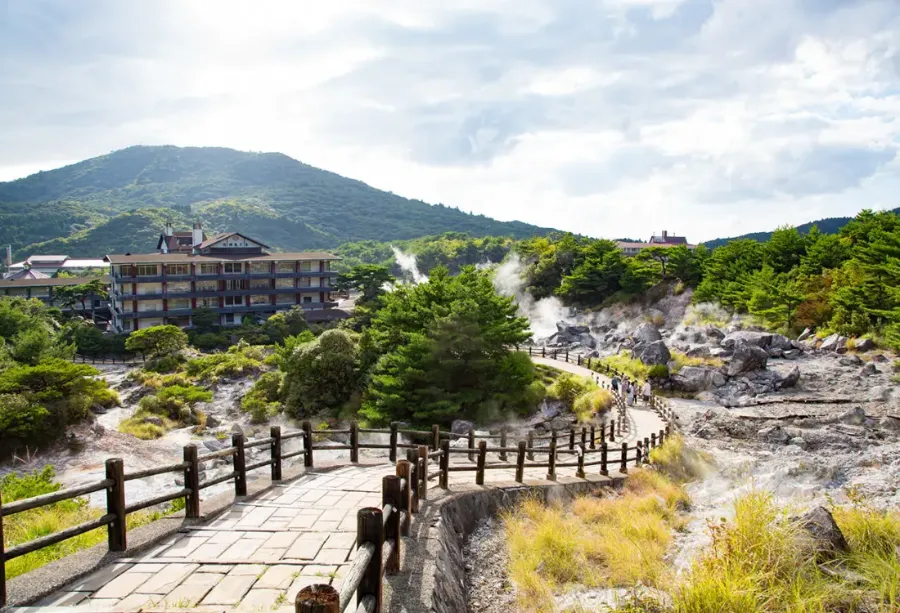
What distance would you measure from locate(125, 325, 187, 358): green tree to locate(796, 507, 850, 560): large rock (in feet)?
144

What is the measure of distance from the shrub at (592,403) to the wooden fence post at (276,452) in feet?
55.9

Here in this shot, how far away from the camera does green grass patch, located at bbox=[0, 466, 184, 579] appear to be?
677cm

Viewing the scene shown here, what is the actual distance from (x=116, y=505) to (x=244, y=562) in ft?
4.95

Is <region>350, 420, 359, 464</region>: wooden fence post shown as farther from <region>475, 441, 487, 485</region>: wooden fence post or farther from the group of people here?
the group of people

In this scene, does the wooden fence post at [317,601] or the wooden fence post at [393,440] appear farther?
the wooden fence post at [393,440]

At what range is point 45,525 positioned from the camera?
8211 mm

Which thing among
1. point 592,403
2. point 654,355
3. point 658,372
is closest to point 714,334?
point 654,355

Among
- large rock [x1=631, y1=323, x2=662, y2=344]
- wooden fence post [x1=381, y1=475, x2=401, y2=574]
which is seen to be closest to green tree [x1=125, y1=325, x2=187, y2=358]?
large rock [x1=631, y1=323, x2=662, y2=344]

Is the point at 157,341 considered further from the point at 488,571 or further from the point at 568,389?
the point at 488,571

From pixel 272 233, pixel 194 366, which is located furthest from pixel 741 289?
pixel 272 233

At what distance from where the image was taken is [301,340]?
109 feet

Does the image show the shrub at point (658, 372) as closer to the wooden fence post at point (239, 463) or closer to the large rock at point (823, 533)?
the large rock at point (823, 533)

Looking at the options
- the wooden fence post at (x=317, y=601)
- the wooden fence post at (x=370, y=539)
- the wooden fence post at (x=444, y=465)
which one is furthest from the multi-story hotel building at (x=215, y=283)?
the wooden fence post at (x=317, y=601)

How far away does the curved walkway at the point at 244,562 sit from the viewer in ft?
16.4
